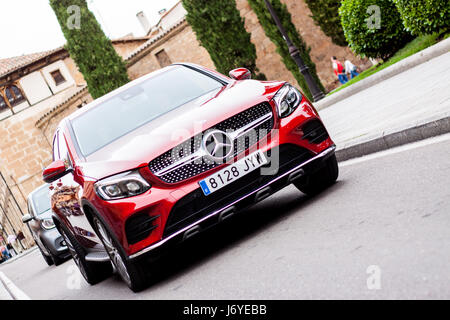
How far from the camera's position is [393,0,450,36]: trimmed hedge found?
12.4 m

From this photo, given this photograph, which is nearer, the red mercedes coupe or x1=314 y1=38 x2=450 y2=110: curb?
the red mercedes coupe

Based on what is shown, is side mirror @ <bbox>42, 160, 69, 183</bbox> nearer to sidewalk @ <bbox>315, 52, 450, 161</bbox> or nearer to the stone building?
sidewalk @ <bbox>315, 52, 450, 161</bbox>

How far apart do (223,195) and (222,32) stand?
1995 centimetres

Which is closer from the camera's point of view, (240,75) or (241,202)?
(241,202)

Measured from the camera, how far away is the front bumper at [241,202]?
16.4ft

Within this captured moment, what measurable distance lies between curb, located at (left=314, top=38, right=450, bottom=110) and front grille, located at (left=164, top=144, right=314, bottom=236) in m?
7.22

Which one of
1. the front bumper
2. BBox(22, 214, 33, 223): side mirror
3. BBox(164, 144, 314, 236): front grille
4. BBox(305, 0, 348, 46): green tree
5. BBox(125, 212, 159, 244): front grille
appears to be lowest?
the front bumper

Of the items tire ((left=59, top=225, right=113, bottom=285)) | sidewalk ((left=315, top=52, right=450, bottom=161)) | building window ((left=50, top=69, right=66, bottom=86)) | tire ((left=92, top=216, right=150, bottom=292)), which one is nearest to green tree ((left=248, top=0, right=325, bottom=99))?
sidewalk ((left=315, top=52, right=450, bottom=161))

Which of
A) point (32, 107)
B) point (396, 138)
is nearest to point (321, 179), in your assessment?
point (396, 138)

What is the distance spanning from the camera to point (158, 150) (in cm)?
506

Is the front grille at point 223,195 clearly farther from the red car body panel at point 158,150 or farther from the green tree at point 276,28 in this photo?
the green tree at point 276,28

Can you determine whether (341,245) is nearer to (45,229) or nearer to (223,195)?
(223,195)

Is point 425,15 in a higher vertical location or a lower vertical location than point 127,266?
higher

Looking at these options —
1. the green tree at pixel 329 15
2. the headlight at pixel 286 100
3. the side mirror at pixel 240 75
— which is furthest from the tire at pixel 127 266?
the green tree at pixel 329 15
